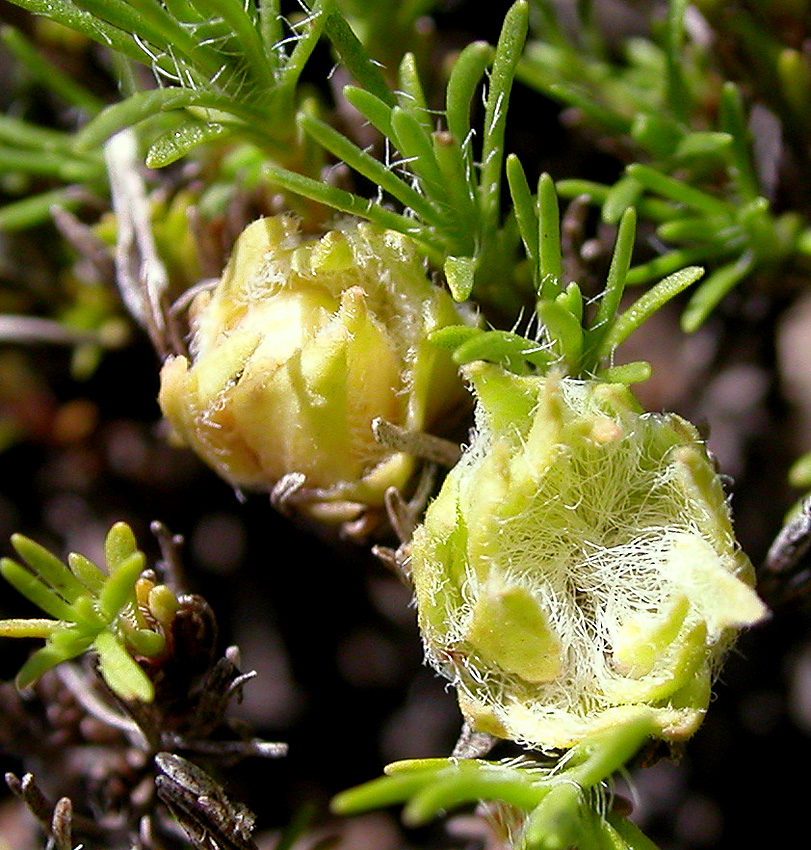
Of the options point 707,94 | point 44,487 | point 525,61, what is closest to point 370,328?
point 525,61

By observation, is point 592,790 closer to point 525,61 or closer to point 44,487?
point 525,61

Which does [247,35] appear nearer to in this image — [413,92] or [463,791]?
[413,92]

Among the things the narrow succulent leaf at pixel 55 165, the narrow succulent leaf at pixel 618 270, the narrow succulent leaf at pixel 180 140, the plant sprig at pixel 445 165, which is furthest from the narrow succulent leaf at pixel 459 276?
the narrow succulent leaf at pixel 55 165

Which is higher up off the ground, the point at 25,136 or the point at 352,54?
the point at 352,54

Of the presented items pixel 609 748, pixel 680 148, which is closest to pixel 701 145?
pixel 680 148

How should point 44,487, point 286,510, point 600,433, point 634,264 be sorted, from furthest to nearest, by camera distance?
1. point 44,487
2. point 634,264
3. point 286,510
4. point 600,433

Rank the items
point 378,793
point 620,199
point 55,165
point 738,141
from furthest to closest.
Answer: point 55,165, point 738,141, point 620,199, point 378,793
